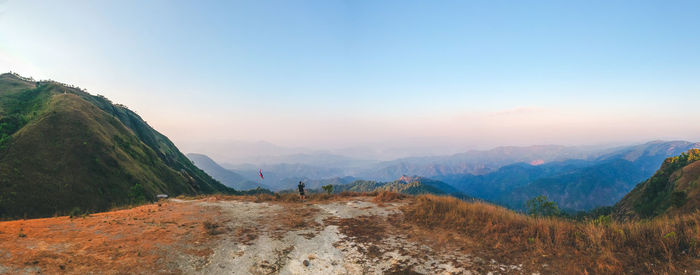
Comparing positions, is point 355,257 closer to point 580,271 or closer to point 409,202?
point 580,271

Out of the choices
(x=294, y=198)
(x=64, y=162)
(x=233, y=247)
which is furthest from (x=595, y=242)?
(x=64, y=162)

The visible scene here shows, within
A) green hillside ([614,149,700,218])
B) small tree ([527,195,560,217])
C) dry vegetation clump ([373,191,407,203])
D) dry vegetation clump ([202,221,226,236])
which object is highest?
dry vegetation clump ([202,221,226,236])

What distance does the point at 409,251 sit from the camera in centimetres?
939

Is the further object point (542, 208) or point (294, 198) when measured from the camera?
point (294, 198)

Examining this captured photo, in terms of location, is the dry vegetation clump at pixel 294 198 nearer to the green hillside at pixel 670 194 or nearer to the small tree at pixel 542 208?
the small tree at pixel 542 208

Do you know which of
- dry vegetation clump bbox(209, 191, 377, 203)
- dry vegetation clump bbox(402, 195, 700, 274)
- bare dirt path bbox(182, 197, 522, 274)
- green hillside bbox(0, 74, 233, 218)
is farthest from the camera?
green hillside bbox(0, 74, 233, 218)

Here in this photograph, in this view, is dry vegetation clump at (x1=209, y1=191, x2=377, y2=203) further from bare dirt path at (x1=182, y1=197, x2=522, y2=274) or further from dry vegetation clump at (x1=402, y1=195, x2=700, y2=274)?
dry vegetation clump at (x1=402, y1=195, x2=700, y2=274)

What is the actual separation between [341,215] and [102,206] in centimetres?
3335

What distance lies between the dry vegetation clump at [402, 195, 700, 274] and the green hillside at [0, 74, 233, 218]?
3308cm

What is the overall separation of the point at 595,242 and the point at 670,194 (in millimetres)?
92785

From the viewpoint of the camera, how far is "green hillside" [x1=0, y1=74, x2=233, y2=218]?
26.4 m

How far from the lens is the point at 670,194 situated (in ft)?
214

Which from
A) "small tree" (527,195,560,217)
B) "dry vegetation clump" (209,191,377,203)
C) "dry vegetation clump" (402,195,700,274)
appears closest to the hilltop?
"dry vegetation clump" (402,195,700,274)

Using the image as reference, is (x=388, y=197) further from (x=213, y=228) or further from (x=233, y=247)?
(x=233, y=247)
